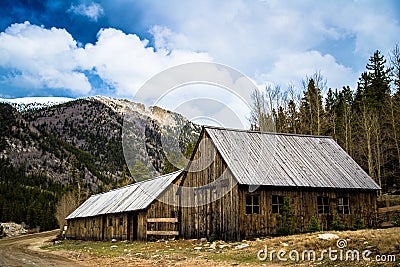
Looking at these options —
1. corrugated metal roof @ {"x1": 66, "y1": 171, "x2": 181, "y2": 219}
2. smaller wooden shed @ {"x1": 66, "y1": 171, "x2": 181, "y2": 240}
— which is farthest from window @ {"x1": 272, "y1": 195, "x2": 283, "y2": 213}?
corrugated metal roof @ {"x1": 66, "y1": 171, "x2": 181, "y2": 219}

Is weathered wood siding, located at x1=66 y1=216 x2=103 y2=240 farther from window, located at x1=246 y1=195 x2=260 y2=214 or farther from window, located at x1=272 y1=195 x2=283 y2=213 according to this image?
window, located at x1=272 y1=195 x2=283 y2=213

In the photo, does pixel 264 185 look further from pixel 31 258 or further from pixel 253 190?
pixel 31 258

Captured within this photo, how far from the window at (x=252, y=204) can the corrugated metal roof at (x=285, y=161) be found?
916mm

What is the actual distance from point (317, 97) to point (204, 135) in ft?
74.5

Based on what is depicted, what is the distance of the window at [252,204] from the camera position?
2630cm

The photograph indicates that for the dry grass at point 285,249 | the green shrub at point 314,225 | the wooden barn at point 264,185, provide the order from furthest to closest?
the wooden barn at point 264,185 < the green shrub at point 314,225 < the dry grass at point 285,249

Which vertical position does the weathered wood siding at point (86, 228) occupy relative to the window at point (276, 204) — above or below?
below

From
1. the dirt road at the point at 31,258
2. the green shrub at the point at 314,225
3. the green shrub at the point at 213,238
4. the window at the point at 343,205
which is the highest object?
the window at the point at 343,205

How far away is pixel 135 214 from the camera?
36.5m

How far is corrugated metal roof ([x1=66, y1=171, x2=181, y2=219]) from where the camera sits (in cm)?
3589

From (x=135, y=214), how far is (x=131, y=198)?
3.64 m

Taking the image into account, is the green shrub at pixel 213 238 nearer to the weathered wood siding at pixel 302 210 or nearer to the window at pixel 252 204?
the weathered wood siding at pixel 302 210

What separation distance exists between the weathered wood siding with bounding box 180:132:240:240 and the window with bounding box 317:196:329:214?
541cm

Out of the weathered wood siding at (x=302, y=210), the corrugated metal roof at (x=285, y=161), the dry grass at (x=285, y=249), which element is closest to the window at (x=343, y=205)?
the weathered wood siding at (x=302, y=210)
